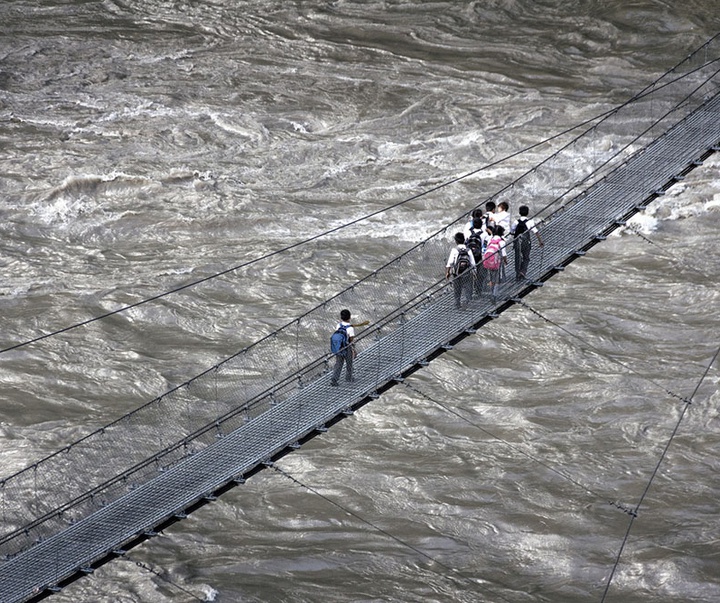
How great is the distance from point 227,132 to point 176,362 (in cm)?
650

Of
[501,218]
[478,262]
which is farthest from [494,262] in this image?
[501,218]

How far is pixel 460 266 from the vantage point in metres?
12.7

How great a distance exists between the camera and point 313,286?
1841 cm

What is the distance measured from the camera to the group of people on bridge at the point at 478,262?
12.1 m

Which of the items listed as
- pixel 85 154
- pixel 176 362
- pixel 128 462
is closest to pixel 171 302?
pixel 176 362

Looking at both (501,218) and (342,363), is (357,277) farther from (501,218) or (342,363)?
(342,363)

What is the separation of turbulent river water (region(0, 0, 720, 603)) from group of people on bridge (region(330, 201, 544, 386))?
0.87 m

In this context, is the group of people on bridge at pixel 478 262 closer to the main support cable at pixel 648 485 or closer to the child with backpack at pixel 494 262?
the child with backpack at pixel 494 262

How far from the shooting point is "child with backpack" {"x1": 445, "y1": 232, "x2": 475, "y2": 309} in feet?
40.7

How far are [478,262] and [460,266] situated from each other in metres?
0.18

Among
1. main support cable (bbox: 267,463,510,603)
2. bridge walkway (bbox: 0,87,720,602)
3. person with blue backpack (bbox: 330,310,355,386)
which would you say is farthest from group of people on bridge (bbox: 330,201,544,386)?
main support cable (bbox: 267,463,510,603)

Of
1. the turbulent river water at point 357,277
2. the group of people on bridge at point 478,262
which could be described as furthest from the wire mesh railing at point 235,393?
the turbulent river water at point 357,277

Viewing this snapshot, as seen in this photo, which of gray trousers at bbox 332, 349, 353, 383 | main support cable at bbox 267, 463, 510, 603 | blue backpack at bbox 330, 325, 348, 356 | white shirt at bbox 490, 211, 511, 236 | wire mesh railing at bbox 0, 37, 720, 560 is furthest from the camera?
main support cable at bbox 267, 463, 510, 603

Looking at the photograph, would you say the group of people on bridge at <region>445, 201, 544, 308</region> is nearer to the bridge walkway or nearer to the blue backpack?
the bridge walkway
